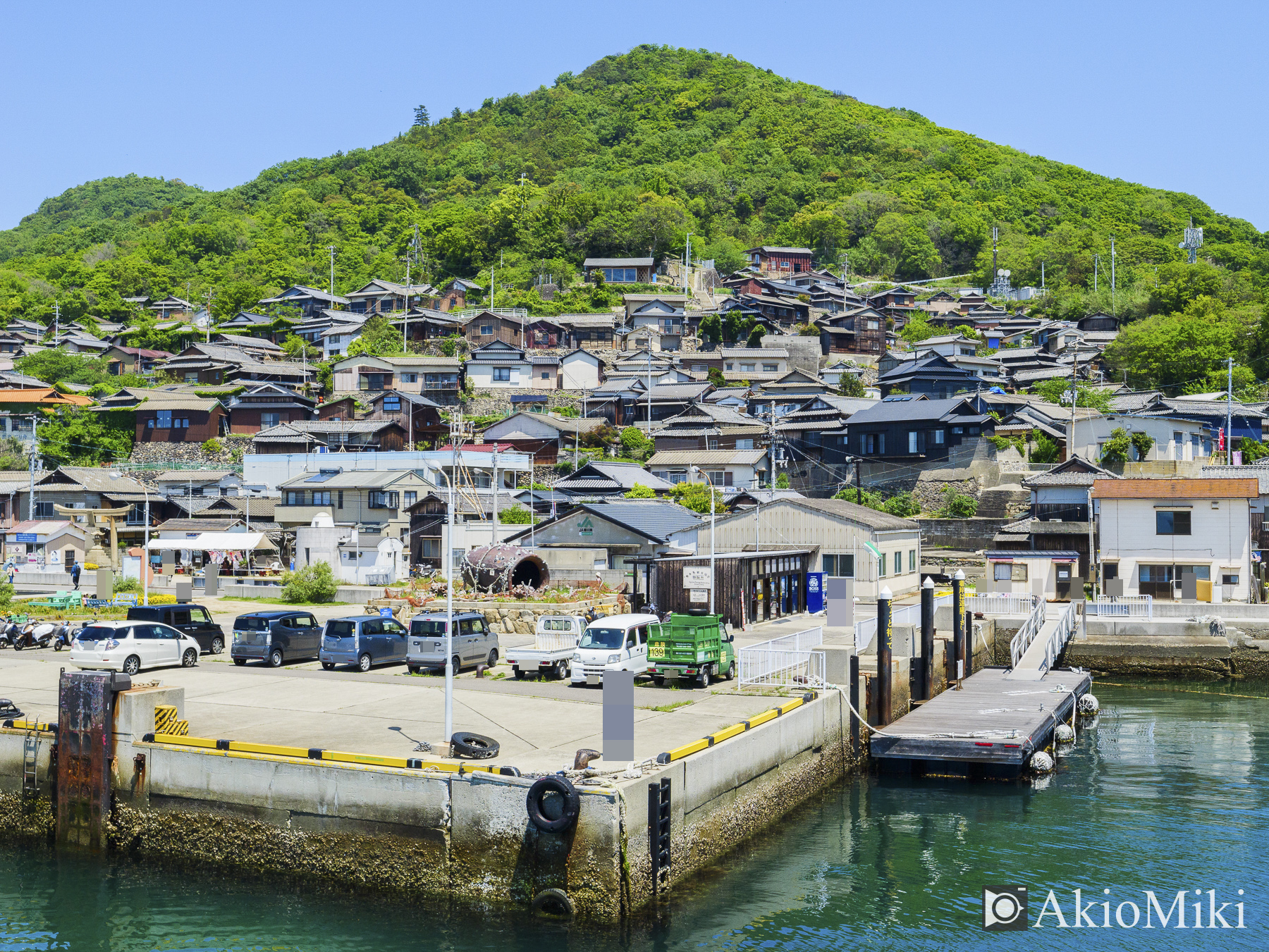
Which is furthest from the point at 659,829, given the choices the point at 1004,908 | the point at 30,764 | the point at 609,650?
the point at 30,764

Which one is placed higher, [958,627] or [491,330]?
[491,330]

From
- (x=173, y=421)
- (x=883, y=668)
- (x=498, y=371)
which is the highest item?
(x=498, y=371)

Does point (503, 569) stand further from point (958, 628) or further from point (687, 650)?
point (687, 650)

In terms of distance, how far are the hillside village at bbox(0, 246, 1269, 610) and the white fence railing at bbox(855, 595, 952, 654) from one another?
6.88 meters

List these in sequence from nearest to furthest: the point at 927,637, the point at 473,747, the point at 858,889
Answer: the point at 473,747, the point at 858,889, the point at 927,637

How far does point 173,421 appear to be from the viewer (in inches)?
3585

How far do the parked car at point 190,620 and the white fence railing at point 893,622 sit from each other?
19.3m

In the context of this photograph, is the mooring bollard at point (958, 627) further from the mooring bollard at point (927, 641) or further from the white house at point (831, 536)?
the white house at point (831, 536)

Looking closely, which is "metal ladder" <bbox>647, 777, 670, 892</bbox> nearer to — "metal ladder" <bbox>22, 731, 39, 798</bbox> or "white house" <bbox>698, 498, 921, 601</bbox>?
"metal ladder" <bbox>22, 731, 39, 798</bbox>

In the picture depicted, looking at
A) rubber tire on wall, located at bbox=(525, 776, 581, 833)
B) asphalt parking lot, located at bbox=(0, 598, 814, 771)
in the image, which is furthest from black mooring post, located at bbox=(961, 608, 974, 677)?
rubber tire on wall, located at bbox=(525, 776, 581, 833)

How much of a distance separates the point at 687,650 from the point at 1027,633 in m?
18.3

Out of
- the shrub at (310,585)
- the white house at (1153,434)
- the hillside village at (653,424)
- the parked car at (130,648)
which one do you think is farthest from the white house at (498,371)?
the parked car at (130,648)

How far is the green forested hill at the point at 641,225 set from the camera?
13862 centimetres

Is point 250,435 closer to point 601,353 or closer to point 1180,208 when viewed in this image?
point 601,353
